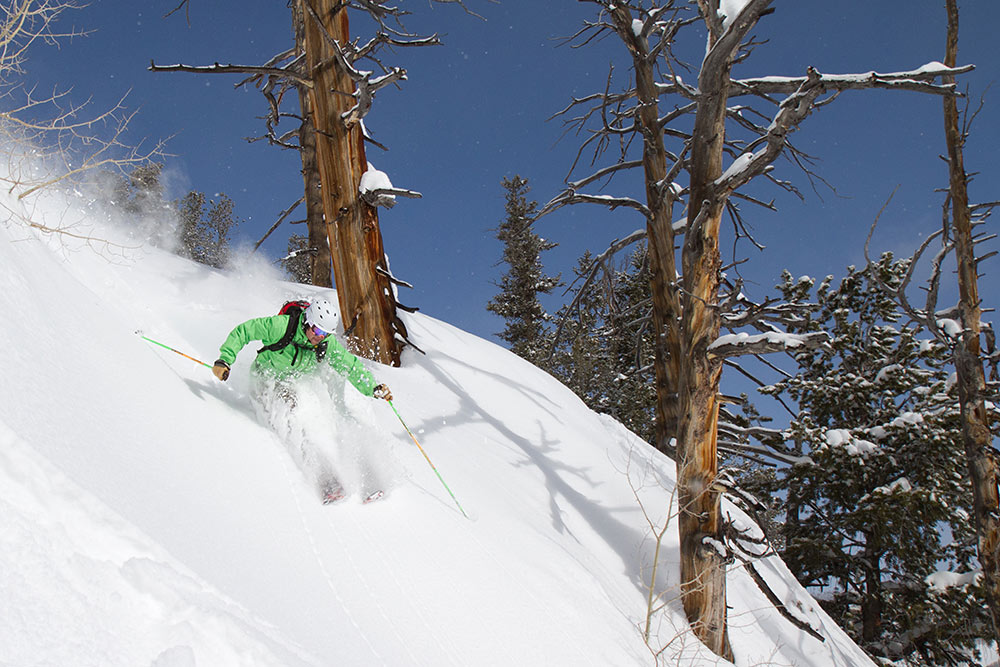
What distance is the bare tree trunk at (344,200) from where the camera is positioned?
6.89 m

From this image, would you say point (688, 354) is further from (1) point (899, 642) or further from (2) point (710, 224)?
(1) point (899, 642)

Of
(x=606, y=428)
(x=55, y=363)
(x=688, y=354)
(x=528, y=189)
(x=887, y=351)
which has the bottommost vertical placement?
(x=55, y=363)

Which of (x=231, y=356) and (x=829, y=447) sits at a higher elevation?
(x=829, y=447)

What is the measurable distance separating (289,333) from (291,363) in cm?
25

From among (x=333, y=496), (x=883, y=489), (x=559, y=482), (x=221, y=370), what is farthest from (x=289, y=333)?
(x=883, y=489)

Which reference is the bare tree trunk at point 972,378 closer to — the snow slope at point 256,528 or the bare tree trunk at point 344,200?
the snow slope at point 256,528

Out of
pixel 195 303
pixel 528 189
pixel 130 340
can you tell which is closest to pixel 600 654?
pixel 130 340

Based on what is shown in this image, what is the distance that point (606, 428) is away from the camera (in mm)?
9062

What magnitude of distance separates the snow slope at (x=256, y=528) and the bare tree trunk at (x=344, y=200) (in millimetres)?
760

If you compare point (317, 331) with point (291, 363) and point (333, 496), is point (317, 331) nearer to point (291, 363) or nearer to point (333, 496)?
point (291, 363)

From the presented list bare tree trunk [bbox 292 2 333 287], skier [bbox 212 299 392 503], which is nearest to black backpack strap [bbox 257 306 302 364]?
skier [bbox 212 299 392 503]

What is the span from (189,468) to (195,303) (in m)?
5.11

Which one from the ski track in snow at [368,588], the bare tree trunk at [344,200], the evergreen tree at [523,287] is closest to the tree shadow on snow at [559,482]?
the bare tree trunk at [344,200]

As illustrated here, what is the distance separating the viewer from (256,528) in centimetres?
270
